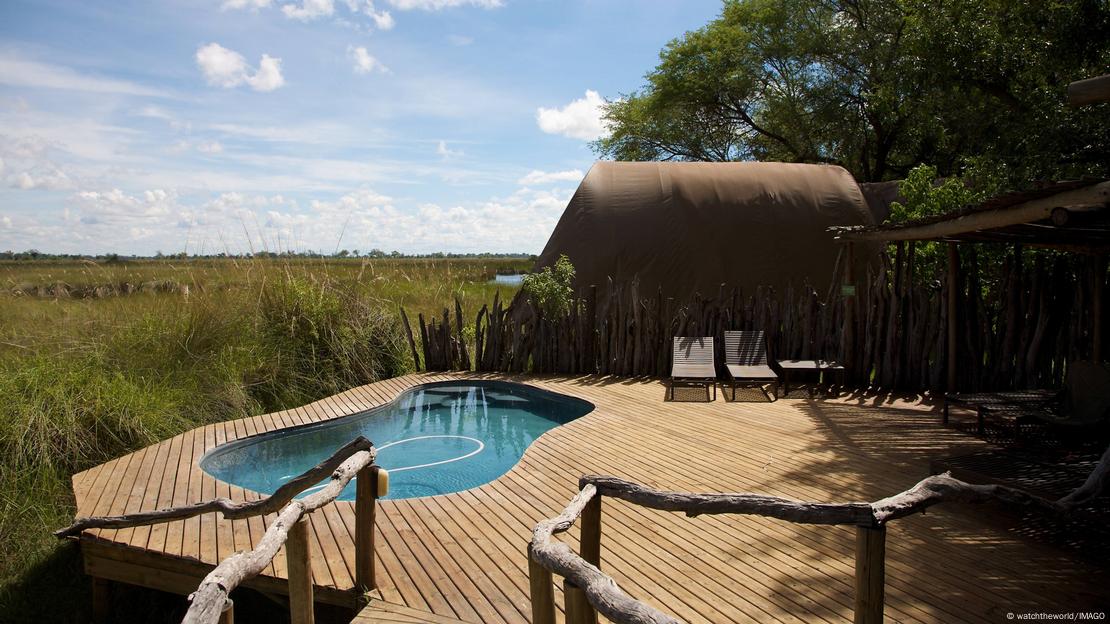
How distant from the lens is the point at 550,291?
26.9ft

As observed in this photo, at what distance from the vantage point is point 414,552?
3354 millimetres

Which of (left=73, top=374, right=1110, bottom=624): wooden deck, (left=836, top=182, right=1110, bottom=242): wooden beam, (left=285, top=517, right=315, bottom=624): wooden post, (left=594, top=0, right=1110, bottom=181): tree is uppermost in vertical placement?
(left=594, top=0, right=1110, bottom=181): tree

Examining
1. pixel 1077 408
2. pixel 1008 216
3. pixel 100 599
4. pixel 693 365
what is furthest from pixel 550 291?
pixel 100 599

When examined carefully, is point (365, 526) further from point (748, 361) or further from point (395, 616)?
point (748, 361)

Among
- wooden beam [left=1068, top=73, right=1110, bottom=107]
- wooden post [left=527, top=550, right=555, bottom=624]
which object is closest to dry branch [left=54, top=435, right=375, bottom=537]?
wooden post [left=527, top=550, right=555, bottom=624]

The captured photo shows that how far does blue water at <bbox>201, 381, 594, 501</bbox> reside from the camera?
5.33 metres

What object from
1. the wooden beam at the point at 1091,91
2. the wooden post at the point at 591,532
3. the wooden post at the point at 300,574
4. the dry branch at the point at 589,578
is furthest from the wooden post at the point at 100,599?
the wooden beam at the point at 1091,91

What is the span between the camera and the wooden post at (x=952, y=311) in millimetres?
6402

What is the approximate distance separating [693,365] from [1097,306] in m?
3.57

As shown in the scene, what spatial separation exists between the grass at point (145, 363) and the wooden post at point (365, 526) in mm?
1865

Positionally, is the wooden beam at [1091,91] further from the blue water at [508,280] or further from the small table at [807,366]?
the blue water at [508,280]

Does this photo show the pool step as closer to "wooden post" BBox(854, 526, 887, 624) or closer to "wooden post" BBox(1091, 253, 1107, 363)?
"wooden post" BBox(854, 526, 887, 624)

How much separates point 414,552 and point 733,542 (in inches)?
64.4

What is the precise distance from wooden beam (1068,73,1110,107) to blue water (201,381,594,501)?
443 centimetres
